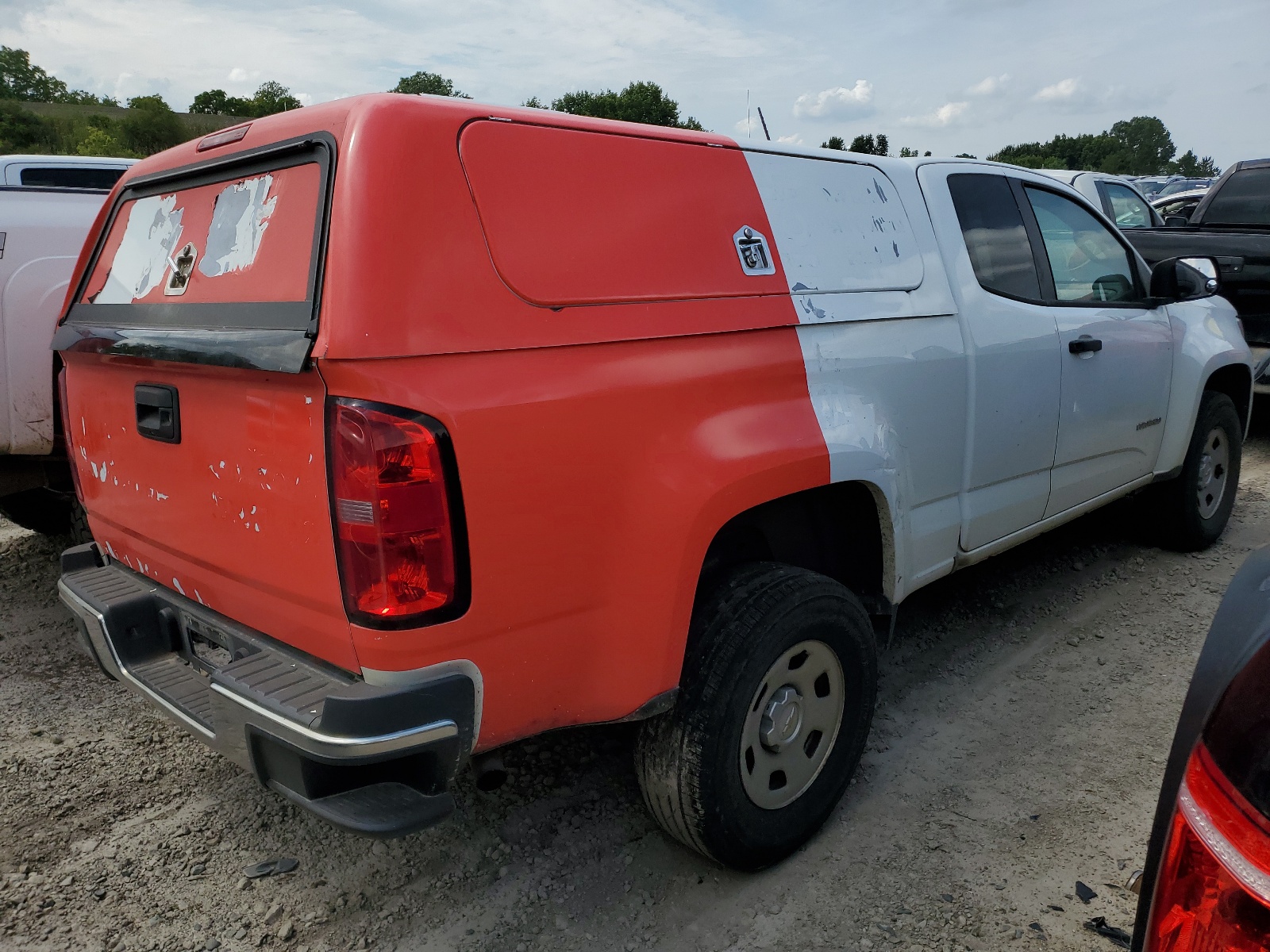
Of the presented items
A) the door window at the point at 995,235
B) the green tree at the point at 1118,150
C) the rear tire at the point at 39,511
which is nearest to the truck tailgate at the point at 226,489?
the door window at the point at 995,235

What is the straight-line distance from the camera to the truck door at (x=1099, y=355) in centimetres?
366

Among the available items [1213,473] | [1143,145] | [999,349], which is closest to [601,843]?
[999,349]

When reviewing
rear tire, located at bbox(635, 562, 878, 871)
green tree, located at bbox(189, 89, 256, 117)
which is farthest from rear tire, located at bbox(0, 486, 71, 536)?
green tree, located at bbox(189, 89, 256, 117)

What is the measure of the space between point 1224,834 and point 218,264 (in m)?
2.25

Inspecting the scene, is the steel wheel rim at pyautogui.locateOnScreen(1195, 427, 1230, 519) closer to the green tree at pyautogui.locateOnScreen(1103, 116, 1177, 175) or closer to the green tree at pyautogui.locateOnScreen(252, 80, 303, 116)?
the green tree at pyautogui.locateOnScreen(252, 80, 303, 116)

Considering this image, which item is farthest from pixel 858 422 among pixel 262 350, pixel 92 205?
pixel 92 205

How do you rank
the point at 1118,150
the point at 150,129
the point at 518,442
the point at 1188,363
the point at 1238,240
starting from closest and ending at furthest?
the point at 518,442, the point at 1188,363, the point at 1238,240, the point at 150,129, the point at 1118,150

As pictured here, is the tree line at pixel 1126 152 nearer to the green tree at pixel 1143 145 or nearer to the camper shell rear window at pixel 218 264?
the green tree at pixel 1143 145

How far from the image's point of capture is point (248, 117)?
189 feet

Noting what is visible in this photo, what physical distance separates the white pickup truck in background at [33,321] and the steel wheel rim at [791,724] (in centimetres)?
328

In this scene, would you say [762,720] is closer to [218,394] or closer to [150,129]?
[218,394]

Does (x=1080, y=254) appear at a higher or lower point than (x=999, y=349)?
higher

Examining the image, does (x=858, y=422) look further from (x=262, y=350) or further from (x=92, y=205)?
(x=92, y=205)

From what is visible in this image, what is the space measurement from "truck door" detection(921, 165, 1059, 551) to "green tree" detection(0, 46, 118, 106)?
9084 centimetres
